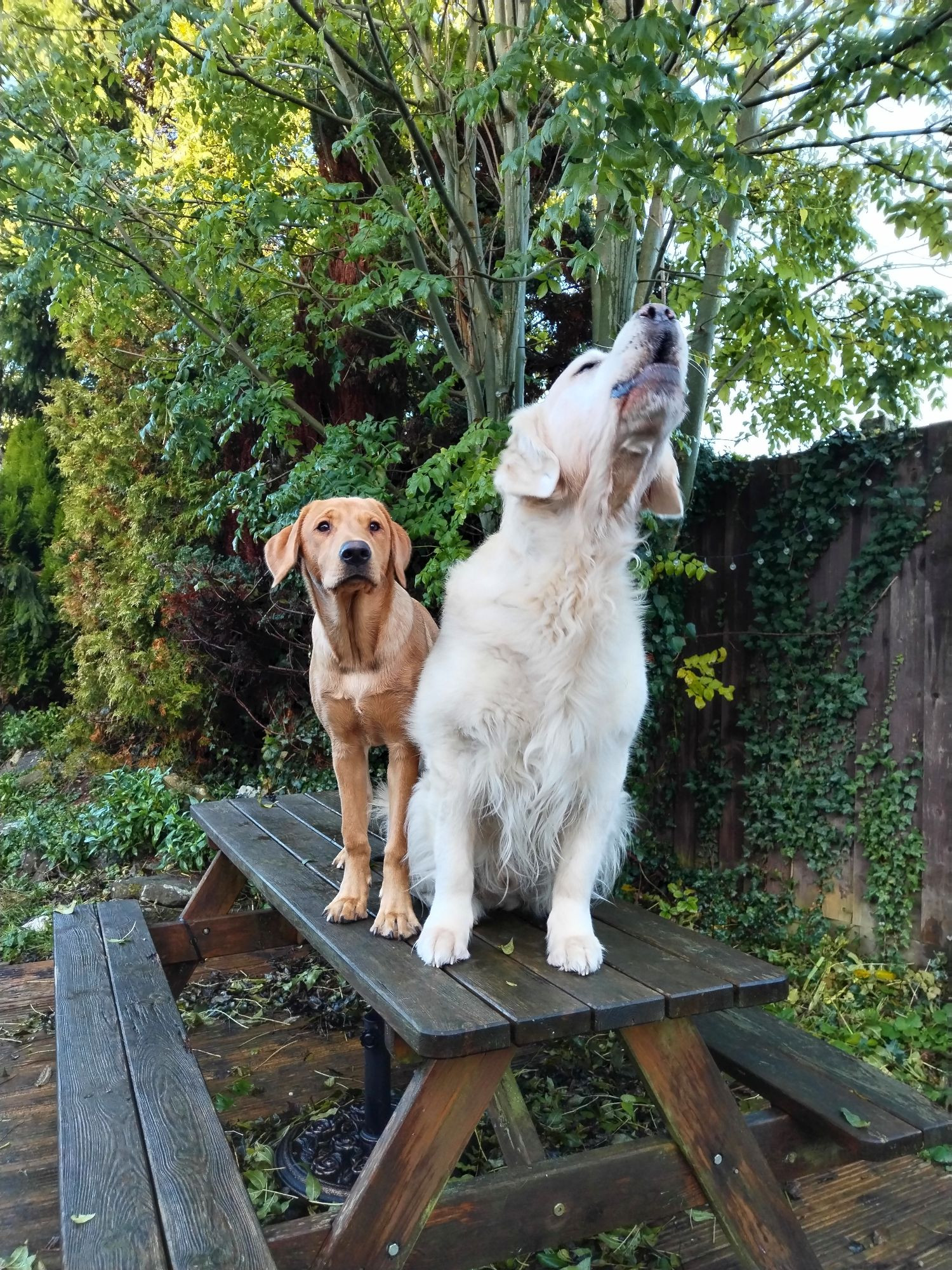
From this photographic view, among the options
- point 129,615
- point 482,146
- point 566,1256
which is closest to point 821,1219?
point 566,1256

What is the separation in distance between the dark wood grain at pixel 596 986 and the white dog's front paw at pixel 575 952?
14mm

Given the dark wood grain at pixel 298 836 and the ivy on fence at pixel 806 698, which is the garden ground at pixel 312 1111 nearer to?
the dark wood grain at pixel 298 836

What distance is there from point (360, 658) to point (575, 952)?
873mm

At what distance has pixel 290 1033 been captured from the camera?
145 inches

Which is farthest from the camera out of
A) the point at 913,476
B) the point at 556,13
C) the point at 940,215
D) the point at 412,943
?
the point at 913,476

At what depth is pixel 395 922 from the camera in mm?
2047

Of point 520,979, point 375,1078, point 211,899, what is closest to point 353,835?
point 520,979

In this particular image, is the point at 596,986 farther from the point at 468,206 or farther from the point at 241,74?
the point at 468,206

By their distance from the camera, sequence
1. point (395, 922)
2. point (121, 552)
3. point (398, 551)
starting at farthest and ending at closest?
point (121, 552)
point (398, 551)
point (395, 922)

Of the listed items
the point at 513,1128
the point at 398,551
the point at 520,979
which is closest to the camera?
the point at 520,979

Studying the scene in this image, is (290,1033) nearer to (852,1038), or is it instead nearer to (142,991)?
(142,991)

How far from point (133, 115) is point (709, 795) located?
22.6ft

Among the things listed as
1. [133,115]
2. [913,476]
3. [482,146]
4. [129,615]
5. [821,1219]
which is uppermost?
[133,115]

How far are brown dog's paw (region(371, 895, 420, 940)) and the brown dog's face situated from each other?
78 cm
